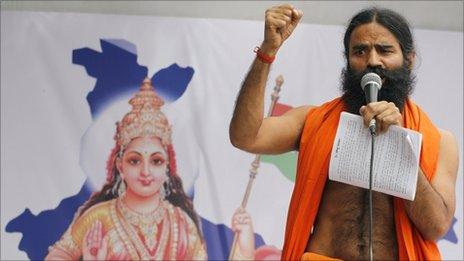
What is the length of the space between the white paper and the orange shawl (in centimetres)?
8

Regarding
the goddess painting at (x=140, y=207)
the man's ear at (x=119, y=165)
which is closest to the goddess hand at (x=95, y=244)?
the goddess painting at (x=140, y=207)

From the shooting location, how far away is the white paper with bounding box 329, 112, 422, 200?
4.86ft

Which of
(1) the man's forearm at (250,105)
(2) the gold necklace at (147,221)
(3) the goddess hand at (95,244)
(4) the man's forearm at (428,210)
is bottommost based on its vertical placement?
(3) the goddess hand at (95,244)

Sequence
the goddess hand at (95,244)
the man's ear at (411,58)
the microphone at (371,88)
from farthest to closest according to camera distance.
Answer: the goddess hand at (95,244), the man's ear at (411,58), the microphone at (371,88)

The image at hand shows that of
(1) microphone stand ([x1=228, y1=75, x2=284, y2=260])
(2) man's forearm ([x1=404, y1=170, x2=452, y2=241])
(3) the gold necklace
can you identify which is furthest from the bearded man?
(3) the gold necklace

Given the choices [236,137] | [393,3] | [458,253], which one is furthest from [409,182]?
[393,3]

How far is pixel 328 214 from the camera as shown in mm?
1663

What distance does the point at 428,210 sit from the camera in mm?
1497

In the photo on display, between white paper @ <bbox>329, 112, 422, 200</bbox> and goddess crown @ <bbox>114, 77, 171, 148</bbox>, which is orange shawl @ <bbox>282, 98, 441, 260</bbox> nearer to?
white paper @ <bbox>329, 112, 422, 200</bbox>

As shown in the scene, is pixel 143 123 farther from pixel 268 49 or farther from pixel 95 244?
pixel 268 49

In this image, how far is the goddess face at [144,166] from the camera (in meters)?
2.85

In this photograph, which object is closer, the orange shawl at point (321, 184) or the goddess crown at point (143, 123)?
the orange shawl at point (321, 184)

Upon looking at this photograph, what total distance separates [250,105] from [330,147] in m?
0.23

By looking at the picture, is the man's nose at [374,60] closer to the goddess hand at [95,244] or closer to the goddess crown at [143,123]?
the goddess crown at [143,123]
